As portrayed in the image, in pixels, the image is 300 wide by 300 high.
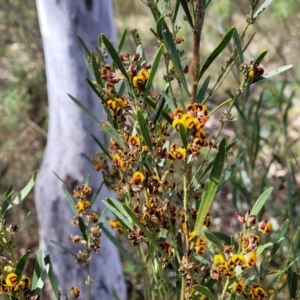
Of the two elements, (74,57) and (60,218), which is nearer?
(74,57)

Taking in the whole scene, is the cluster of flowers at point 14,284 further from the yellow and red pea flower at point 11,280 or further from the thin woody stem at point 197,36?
the thin woody stem at point 197,36

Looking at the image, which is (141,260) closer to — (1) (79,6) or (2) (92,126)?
(2) (92,126)

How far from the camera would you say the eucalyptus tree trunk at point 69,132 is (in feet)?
4.99

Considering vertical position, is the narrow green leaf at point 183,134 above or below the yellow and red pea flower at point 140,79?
below

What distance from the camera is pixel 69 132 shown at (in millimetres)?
1612

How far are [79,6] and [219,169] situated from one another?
1107mm

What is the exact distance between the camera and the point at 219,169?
0.56m

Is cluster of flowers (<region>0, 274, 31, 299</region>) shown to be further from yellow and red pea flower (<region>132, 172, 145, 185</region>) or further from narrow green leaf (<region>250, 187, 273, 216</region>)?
narrow green leaf (<region>250, 187, 273, 216</region>)

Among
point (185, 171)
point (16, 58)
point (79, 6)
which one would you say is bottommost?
point (185, 171)

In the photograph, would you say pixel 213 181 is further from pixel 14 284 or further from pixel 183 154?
pixel 14 284

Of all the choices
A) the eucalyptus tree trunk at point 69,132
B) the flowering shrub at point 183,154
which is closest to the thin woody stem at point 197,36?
the flowering shrub at point 183,154

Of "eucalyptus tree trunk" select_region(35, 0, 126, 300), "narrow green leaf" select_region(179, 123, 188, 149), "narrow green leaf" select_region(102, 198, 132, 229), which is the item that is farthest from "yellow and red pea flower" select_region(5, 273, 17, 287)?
"eucalyptus tree trunk" select_region(35, 0, 126, 300)

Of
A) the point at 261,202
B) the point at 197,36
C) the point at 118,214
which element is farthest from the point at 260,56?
the point at 118,214

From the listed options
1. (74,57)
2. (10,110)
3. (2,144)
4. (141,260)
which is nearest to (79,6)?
(74,57)
